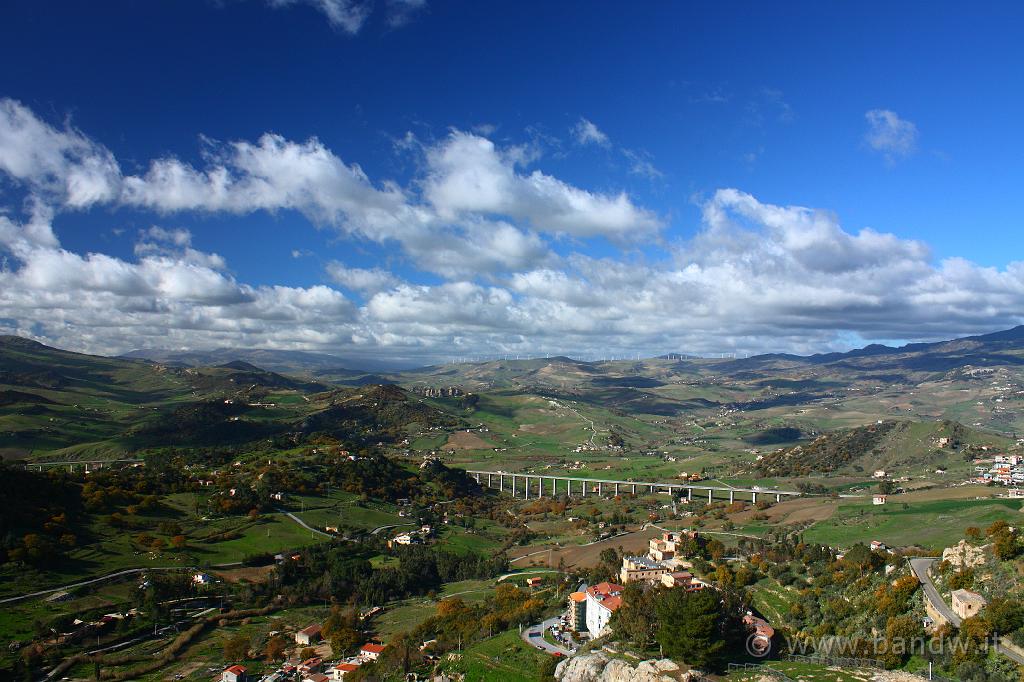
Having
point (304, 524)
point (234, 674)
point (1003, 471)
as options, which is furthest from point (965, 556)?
point (304, 524)

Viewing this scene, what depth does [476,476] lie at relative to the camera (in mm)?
175500

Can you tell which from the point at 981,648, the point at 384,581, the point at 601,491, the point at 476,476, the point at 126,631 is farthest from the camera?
the point at 476,476

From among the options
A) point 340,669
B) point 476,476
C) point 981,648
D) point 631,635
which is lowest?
point 476,476

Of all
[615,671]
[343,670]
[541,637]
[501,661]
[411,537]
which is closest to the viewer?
[615,671]

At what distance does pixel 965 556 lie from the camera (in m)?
37.8

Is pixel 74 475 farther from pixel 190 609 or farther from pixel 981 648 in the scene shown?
pixel 981 648

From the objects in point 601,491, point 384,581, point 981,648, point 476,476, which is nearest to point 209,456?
point 476,476

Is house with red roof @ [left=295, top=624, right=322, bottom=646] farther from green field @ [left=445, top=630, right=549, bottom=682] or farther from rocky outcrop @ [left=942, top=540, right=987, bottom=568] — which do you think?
rocky outcrop @ [left=942, top=540, right=987, bottom=568]

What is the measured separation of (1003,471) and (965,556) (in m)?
84.1

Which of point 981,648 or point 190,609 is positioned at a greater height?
point 981,648

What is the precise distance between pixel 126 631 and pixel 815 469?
463 ft

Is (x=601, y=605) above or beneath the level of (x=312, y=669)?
above

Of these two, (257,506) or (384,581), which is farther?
(257,506)

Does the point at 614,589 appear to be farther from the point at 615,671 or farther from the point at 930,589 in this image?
the point at 930,589
